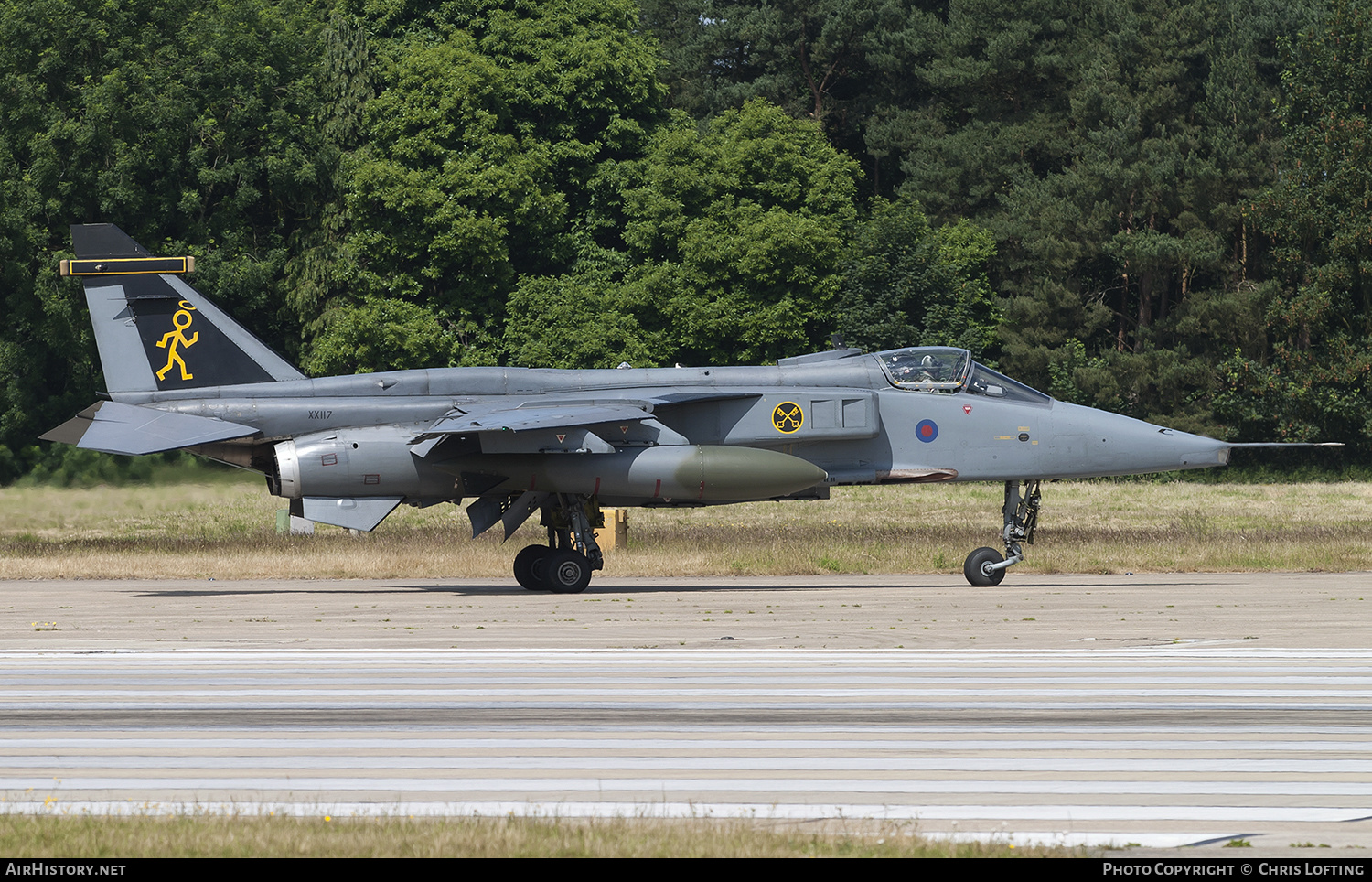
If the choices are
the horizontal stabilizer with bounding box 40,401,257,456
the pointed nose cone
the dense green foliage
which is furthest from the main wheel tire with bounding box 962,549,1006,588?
the dense green foliage

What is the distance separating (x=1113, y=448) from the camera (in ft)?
65.0

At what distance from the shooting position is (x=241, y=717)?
9.20 m

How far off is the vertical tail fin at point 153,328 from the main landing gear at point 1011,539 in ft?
29.4

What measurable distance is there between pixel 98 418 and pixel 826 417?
892cm

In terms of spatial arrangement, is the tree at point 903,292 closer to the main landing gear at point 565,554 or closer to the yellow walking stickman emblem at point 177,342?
the main landing gear at point 565,554

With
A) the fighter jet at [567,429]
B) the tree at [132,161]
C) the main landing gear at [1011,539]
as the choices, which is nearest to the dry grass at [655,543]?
the main landing gear at [1011,539]

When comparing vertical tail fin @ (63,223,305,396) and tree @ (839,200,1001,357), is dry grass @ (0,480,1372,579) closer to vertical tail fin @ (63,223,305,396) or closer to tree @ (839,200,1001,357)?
vertical tail fin @ (63,223,305,396)

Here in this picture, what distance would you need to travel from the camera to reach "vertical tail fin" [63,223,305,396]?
19469mm

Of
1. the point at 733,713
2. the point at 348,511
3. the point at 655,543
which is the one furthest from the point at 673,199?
the point at 733,713

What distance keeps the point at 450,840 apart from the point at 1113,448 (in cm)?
1534

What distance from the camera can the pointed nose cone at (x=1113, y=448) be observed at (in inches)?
777

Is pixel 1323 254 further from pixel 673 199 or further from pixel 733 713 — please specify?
pixel 733 713

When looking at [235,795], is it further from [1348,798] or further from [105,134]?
[105,134]

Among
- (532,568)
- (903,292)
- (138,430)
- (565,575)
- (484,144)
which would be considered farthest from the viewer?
(903,292)
